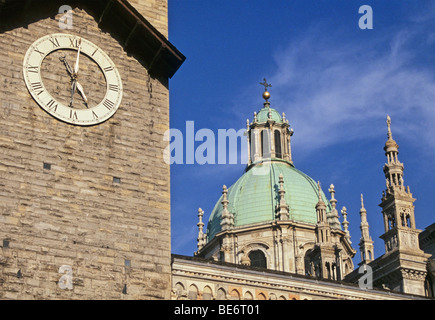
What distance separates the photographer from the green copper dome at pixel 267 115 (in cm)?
7725

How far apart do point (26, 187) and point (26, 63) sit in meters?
3.76

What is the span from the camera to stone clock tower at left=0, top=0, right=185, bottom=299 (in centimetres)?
2272

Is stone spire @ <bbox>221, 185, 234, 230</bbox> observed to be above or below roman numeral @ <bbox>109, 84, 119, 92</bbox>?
above

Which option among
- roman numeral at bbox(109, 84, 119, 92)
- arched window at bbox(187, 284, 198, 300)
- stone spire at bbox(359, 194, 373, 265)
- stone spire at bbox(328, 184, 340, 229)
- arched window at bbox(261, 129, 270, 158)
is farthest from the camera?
arched window at bbox(261, 129, 270, 158)

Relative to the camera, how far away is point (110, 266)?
2331cm

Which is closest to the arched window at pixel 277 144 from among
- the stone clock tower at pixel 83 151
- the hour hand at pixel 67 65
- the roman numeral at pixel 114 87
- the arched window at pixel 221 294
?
the arched window at pixel 221 294

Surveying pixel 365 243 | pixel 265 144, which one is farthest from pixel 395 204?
pixel 265 144

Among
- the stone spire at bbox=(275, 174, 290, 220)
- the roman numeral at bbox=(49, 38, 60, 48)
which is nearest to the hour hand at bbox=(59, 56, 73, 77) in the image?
the roman numeral at bbox=(49, 38, 60, 48)

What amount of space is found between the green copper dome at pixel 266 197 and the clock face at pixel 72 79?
44433 mm

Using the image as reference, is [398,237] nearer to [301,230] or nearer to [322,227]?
[322,227]

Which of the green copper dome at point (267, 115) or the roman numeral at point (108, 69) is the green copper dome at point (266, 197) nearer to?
the green copper dome at point (267, 115)

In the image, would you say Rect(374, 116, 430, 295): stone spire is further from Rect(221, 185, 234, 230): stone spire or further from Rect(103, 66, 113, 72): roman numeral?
Rect(221, 185, 234, 230): stone spire

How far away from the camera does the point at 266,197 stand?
70250mm

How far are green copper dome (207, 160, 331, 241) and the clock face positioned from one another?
44.4 m
